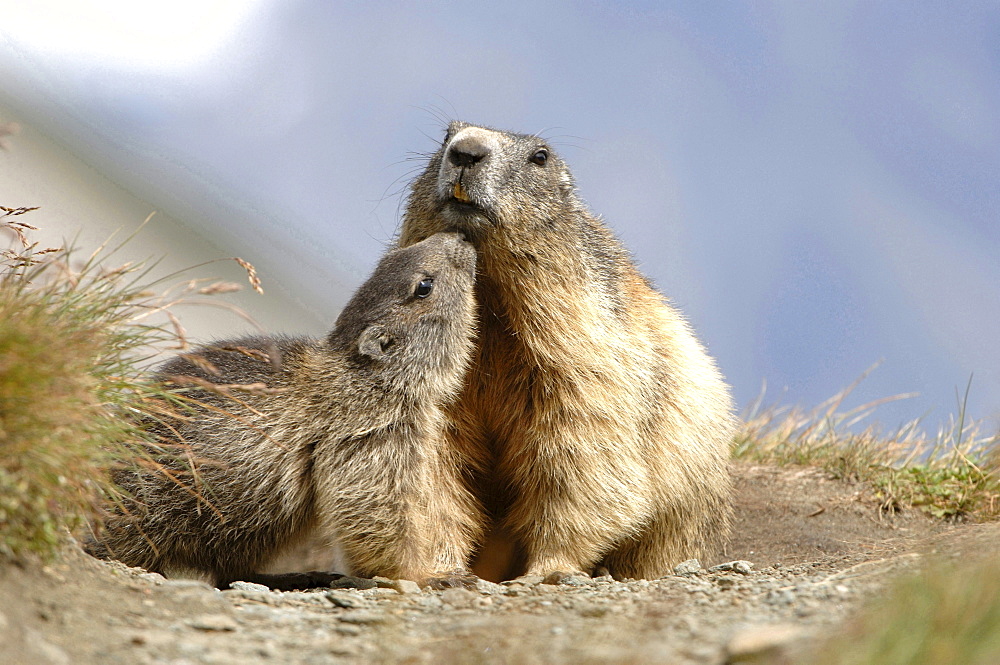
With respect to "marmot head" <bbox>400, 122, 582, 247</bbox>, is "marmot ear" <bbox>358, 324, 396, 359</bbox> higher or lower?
→ lower

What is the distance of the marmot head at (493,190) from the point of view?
6.07 m

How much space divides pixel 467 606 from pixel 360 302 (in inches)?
101

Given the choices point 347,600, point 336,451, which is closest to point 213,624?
point 347,600

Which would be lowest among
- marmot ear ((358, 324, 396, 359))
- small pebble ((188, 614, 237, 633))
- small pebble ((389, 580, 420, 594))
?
small pebble ((188, 614, 237, 633))

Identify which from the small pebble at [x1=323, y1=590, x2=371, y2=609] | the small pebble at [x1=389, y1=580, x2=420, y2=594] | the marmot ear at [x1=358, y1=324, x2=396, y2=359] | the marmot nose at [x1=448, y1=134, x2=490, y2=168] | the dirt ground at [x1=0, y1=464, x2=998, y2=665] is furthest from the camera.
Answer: the marmot ear at [x1=358, y1=324, x2=396, y2=359]

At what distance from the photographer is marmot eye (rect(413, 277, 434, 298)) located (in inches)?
242

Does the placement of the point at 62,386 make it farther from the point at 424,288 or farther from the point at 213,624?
the point at 424,288

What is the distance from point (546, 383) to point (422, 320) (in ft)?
3.06

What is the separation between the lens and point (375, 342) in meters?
6.18

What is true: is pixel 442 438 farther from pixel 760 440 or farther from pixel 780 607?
pixel 760 440

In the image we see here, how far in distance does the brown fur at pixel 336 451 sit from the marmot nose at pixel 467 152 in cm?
49

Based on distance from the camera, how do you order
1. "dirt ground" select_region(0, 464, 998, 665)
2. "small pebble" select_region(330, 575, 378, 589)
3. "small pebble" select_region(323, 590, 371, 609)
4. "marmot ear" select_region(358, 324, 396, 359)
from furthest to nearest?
"marmot ear" select_region(358, 324, 396, 359), "small pebble" select_region(330, 575, 378, 589), "small pebble" select_region(323, 590, 371, 609), "dirt ground" select_region(0, 464, 998, 665)

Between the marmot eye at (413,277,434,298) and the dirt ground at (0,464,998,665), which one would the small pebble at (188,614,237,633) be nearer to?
the dirt ground at (0,464,998,665)

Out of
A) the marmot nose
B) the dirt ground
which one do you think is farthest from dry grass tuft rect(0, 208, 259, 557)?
the marmot nose
